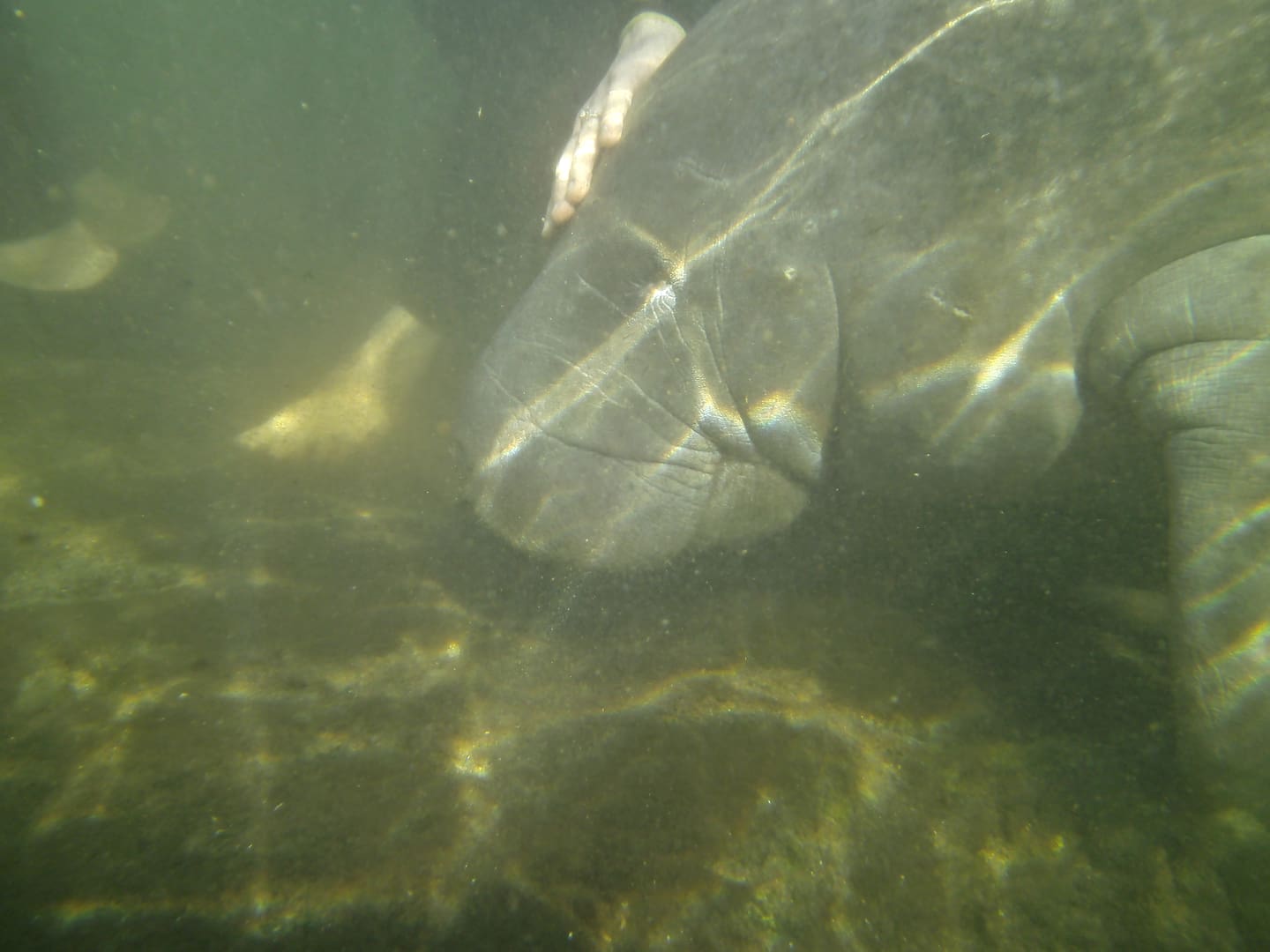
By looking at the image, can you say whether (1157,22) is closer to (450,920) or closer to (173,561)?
(450,920)

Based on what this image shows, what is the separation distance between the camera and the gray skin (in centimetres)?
195

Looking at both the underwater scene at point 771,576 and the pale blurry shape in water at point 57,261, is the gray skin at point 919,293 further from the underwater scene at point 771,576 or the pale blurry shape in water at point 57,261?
the pale blurry shape in water at point 57,261

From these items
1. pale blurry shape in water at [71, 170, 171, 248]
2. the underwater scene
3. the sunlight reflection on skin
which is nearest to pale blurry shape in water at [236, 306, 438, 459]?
the underwater scene

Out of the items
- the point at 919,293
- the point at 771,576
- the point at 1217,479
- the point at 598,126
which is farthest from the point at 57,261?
the point at 1217,479

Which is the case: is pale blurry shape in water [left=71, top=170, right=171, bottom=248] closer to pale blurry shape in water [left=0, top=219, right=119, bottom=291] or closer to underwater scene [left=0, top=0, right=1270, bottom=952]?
pale blurry shape in water [left=0, top=219, right=119, bottom=291]

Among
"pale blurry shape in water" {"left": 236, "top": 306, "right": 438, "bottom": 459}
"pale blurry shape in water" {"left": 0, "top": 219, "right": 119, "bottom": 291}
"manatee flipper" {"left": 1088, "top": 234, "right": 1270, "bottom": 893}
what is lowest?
"pale blurry shape in water" {"left": 0, "top": 219, "right": 119, "bottom": 291}

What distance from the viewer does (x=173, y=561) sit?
3068 millimetres

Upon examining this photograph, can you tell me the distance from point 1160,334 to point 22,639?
4.59 m

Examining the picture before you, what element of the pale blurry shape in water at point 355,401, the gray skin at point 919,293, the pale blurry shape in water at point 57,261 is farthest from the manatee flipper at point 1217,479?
the pale blurry shape in water at point 57,261

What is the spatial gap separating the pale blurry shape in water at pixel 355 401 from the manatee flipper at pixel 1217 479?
15.5 ft

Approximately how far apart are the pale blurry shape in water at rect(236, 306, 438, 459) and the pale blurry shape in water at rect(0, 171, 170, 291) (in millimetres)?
4119

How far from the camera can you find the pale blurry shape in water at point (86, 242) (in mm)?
6980

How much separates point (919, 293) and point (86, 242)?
1050 centimetres

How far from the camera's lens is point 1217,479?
1.98m
